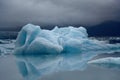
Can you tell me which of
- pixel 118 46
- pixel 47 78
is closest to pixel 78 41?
pixel 118 46

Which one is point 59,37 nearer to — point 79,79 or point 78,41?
point 78,41

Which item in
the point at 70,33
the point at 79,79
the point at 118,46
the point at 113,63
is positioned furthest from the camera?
the point at 118,46

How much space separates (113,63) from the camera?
8461 mm

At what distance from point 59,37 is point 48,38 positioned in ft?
3.76

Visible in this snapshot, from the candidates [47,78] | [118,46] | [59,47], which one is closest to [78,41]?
[59,47]

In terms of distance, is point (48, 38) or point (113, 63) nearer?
point (113, 63)

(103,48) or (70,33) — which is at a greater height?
(70,33)

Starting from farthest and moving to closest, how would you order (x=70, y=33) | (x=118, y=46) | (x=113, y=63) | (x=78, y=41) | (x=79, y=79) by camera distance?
(x=118, y=46)
(x=70, y=33)
(x=78, y=41)
(x=113, y=63)
(x=79, y=79)

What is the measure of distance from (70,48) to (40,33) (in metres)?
2.13

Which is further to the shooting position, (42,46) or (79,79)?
(42,46)

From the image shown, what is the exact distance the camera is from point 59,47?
44.0 ft

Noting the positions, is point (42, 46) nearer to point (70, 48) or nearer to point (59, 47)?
point (59, 47)

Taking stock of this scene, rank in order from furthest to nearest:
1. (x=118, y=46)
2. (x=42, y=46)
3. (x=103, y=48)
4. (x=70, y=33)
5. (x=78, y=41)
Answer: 1. (x=118, y=46)
2. (x=103, y=48)
3. (x=70, y=33)
4. (x=78, y=41)
5. (x=42, y=46)

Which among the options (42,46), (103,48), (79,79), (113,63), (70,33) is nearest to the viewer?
(79,79)
